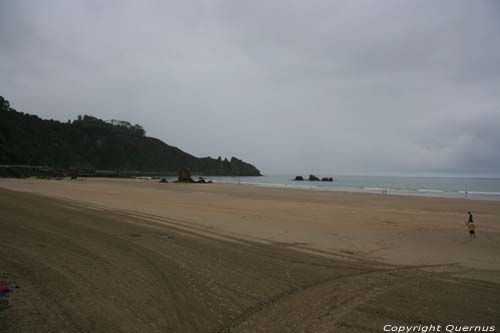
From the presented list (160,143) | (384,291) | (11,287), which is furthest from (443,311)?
(160,143)

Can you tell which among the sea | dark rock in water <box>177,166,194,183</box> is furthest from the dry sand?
dark rock in water <box>177,166,194,183</box>

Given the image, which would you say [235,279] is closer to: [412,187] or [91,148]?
[412,187]

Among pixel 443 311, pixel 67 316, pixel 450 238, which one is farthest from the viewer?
pixel 450 238

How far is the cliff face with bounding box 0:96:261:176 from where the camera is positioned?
293ft

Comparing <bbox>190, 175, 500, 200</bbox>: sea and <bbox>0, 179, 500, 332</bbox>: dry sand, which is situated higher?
<bbox>190, 175, 500, 200</bbox>: sea

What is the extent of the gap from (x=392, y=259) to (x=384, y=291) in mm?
2439

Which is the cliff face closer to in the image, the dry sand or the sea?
the sea

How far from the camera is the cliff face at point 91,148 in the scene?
89312mm

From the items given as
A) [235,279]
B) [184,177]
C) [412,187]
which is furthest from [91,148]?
[235,279]

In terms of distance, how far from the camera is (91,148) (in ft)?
451

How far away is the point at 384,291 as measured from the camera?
4770 mm

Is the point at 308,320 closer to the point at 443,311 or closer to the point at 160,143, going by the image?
the point at 443,311

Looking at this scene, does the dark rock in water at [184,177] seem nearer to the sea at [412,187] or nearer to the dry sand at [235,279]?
the sea at [412,187]

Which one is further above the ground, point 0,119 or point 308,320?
point 0,119
